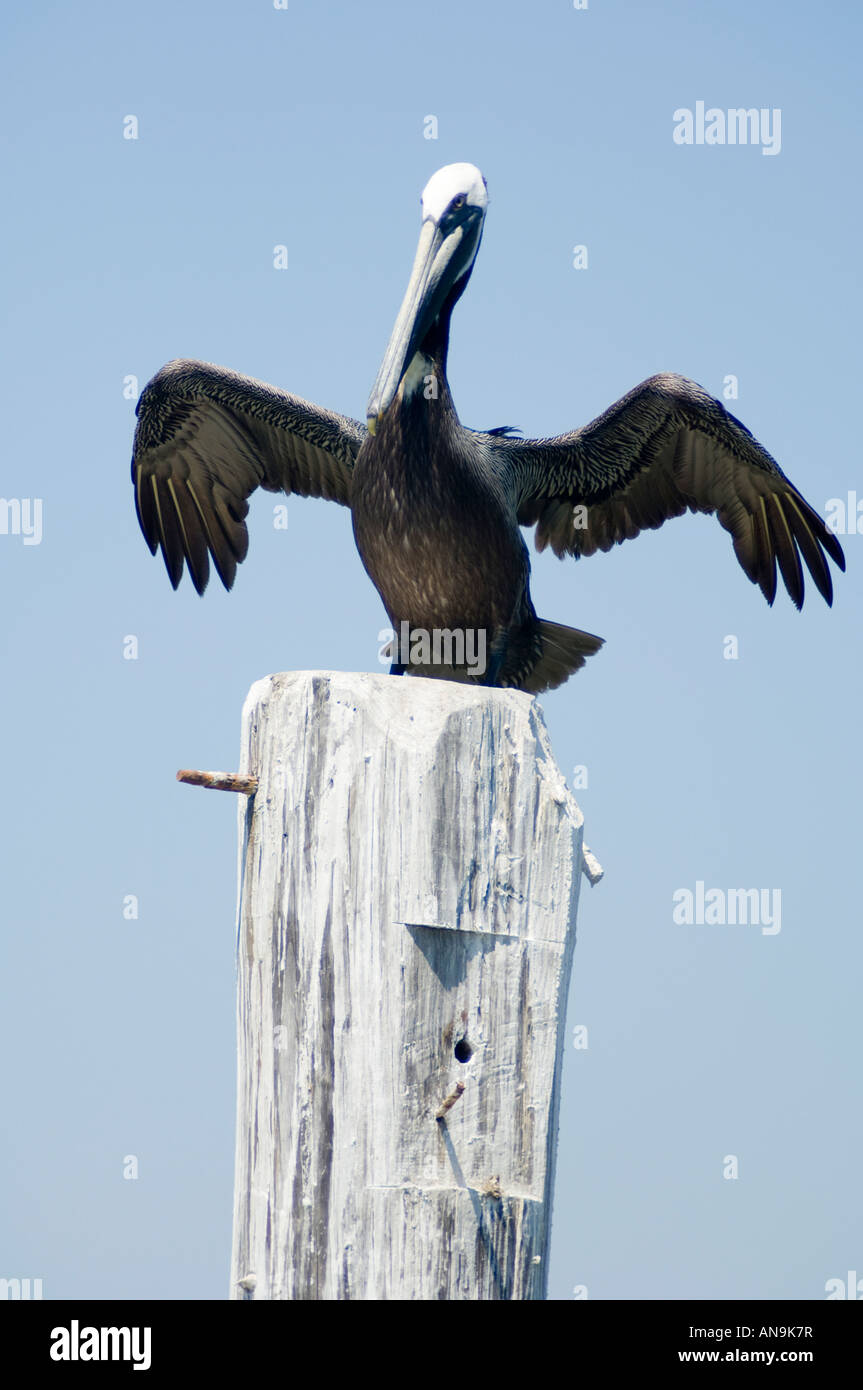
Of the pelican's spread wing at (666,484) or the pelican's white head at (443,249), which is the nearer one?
the pelican's white head at (443,249)

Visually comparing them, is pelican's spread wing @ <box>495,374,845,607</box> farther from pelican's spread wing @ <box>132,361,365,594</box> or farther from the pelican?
pelican's spread wing @ <box>132,361,365,594</box>

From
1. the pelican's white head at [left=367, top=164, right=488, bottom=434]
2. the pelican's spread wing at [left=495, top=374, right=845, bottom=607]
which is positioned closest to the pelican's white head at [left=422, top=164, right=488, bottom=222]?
the pelican's white head at [left=367, top=164, right=488, bottom=434]

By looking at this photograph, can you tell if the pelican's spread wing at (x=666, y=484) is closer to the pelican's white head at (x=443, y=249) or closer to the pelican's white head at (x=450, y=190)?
the pelican's white head at (x=443, y=249)

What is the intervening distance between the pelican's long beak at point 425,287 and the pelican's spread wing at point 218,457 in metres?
1.37

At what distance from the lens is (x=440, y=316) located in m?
5.66

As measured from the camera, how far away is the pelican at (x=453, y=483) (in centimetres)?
559

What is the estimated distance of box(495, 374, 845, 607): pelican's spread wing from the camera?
659cm

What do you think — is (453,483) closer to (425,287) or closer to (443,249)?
(425,287)

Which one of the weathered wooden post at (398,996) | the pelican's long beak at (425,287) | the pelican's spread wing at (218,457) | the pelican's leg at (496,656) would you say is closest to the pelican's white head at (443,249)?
the pelican's long beak at (425,287)

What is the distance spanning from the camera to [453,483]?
222 inches

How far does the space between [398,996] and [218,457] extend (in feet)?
14.4
